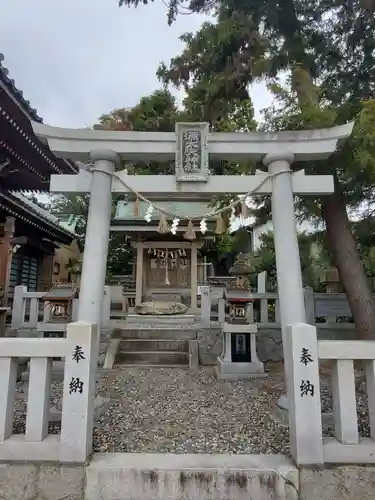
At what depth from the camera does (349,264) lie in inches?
239

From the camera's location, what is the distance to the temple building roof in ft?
18.4

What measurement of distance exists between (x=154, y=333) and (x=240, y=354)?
265cm

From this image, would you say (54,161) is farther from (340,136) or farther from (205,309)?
(340,136)

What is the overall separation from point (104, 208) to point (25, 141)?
162 inches

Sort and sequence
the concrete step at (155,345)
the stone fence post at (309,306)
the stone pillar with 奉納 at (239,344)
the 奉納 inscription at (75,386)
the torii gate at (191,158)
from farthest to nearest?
the concrete step at (155,345) < the stone fence post at (309,306) < the stone pillar with 奉納 at (239,344) < the torii gate at (191,158) < the 奉納 inscription at (75,386)

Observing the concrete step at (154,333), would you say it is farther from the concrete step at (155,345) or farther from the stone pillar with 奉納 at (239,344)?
the stone pillar with 奉納 at (239,344)

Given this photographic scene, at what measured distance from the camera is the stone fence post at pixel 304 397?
2.81m

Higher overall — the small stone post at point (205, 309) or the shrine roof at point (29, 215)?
the shrine roof at point (29, 215)

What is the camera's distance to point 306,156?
4.07 meters

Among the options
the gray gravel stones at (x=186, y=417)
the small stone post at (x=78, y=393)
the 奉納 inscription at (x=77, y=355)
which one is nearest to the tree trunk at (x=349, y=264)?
the gray gravel stones at (x=186, y=417)

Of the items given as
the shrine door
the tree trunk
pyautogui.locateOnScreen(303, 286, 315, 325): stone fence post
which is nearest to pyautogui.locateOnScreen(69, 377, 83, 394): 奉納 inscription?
the tree trunk

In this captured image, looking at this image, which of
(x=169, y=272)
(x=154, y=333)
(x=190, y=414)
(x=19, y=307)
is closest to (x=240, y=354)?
(x=190, y=414)

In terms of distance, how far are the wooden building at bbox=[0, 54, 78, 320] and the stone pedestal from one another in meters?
5.07

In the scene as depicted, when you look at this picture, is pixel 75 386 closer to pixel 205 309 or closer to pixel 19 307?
pixel 205 309
